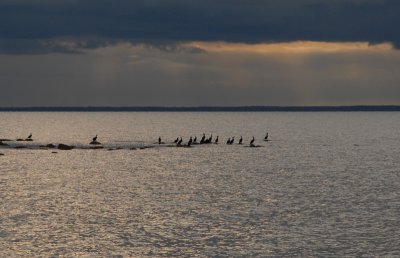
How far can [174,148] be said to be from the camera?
399 feet

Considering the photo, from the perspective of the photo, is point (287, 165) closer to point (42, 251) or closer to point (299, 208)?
point (299, 208)

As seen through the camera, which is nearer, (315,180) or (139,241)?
(139,241)

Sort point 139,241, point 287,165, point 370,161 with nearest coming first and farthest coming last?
point 139,241, point 287,165, point 370,161

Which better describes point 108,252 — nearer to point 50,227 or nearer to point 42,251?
point 42,251

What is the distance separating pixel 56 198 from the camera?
57375 millimetres

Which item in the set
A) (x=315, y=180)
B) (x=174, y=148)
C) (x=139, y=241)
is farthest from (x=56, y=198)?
(x=174, y=148)

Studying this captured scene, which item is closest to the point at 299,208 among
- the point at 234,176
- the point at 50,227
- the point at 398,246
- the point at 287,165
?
the point at 398,246

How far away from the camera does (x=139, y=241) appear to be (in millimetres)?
40094

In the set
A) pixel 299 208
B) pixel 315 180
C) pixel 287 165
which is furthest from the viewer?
pixel 287 165

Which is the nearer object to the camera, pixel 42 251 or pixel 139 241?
pixel 42 251

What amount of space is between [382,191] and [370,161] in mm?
35003

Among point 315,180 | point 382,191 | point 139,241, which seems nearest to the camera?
point 139,241

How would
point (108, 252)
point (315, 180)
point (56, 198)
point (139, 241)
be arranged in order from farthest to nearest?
point (315, 180) → point (56, 198) → point (139, 241) → point (108, 252)

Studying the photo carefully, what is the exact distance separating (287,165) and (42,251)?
5553 centimetres
